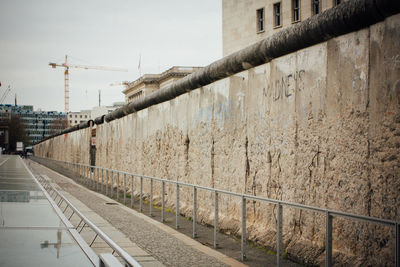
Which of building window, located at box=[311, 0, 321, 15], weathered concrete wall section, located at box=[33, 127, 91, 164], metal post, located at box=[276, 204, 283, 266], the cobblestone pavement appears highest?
building window, located at box=[311, 0, 321, 15]

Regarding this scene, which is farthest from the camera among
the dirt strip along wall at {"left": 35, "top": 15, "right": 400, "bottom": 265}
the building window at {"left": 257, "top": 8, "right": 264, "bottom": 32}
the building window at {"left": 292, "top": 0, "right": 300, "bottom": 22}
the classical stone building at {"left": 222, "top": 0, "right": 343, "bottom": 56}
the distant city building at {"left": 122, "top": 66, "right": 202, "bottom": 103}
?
the distant city building at {"left": 122, "top": 66, "right": 202, "bottom": 103}

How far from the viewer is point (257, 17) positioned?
38.0 meters

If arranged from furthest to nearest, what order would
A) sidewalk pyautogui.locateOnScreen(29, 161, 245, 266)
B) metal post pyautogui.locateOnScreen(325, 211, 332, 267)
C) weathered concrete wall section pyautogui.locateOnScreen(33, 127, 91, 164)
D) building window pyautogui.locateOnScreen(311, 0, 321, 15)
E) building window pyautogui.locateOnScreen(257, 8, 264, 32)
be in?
building window pyautogui.locateOnScreen(257, 8, 264, 32) → building window pyautogui.locateOnScreen(311, 0, 321, 15) → weathered concrete wall section pyautogui.locateOnScreen(33, 127, 91, 164) → sidewalk pyautogui.locateOnScreen(29, 161, 245, 266) → metal post pyautogui.locateOnScreen(325, 211, 332, 267)

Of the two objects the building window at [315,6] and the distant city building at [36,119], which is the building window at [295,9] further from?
the distant city building at [36,119]

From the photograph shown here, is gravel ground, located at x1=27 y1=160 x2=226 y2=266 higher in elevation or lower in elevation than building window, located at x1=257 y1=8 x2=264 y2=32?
lower

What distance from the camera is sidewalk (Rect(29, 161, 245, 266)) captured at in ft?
20.6

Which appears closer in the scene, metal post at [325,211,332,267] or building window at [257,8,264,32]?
metal post at [325,211,332,267]

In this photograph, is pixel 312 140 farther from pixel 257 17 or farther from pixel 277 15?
pixel 257 17

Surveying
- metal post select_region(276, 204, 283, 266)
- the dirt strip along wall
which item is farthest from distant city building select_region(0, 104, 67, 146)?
metal post select_region(276, 204, 283, 266)

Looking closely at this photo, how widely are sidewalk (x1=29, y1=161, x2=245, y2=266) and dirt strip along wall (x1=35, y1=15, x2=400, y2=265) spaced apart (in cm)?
73

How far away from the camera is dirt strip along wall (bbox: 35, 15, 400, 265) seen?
512 centimetres

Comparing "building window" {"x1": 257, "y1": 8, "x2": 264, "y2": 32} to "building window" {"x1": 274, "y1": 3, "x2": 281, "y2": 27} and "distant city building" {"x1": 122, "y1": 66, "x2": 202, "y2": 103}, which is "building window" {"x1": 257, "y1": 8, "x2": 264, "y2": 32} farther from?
"distant city building" {"x1": 122, "y1": 66, "x2": 202, "y2": 103}

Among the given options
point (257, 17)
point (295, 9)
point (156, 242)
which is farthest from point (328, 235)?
point (257, 17)

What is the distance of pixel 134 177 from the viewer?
43.0ft
